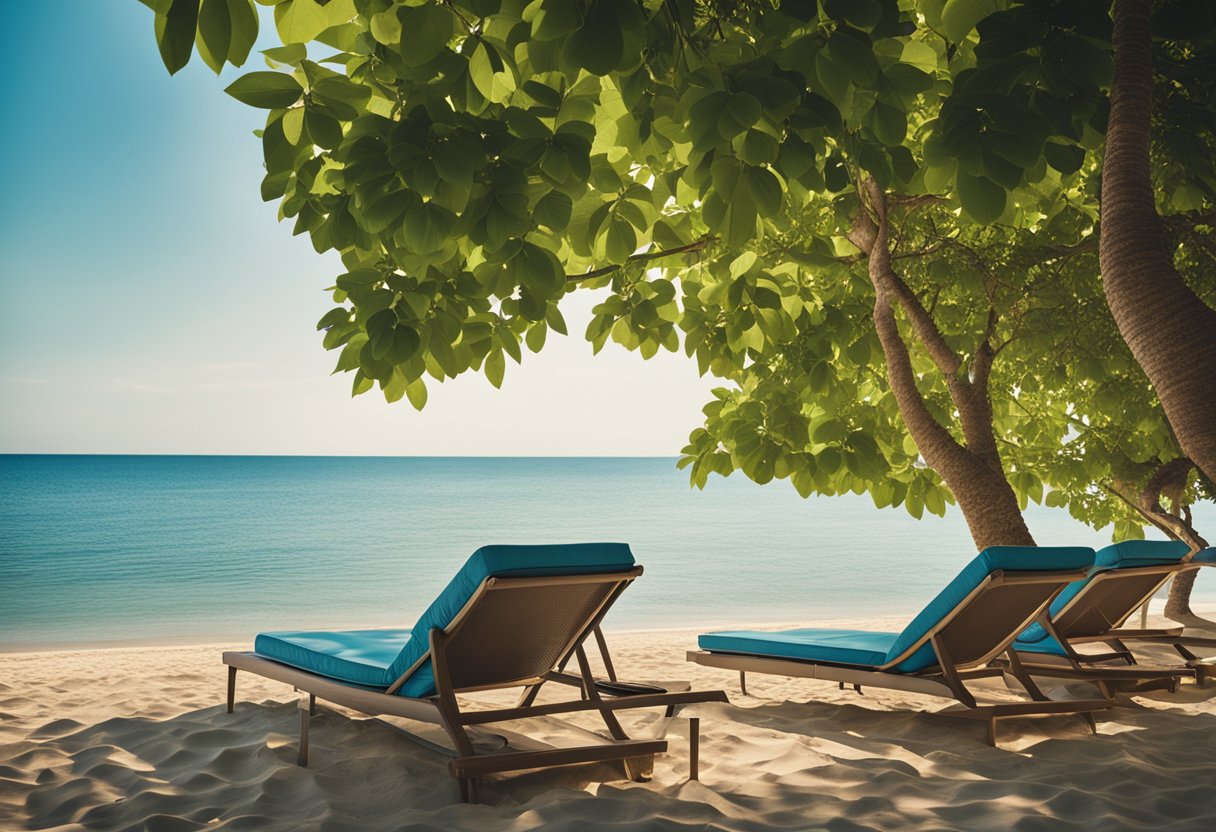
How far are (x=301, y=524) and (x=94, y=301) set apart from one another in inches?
952

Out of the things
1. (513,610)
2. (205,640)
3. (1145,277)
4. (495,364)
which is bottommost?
(205,640)

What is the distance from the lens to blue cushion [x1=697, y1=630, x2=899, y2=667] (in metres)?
5.21

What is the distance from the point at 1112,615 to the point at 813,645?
2.74 metres

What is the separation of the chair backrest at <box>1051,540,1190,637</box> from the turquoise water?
442 inches

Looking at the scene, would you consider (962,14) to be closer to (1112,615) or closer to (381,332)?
(381,332)

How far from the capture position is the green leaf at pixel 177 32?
194 centimetres

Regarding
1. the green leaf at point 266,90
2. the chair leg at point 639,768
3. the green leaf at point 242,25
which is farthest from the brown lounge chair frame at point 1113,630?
the green leaf at point 242,25

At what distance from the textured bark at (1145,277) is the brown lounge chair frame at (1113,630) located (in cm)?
310

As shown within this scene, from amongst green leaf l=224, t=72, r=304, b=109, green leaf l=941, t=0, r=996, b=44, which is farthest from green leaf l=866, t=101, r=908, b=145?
green leaf l=224, t=72, r=304, b=109

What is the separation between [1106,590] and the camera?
21.4ft

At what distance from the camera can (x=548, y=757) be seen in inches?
146

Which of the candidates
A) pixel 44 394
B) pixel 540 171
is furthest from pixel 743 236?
pixel 44 394

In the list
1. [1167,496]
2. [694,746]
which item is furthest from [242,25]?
[1167,496]

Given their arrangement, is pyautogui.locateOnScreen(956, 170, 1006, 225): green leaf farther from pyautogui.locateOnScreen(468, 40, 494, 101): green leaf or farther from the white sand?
the white sand
